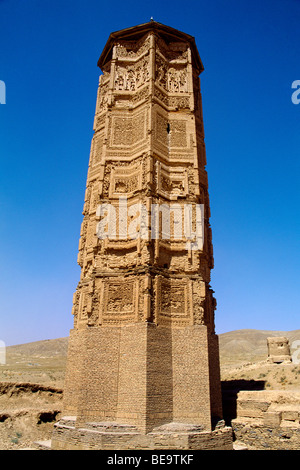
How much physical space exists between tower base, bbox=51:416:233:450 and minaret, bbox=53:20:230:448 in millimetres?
67

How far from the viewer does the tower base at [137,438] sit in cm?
1001

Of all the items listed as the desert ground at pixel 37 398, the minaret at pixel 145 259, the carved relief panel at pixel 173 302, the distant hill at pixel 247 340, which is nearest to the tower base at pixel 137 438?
the minaret at pixel 145 259

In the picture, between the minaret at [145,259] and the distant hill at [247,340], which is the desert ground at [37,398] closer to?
the minaret at [145,259]

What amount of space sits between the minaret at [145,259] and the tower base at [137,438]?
0.07m

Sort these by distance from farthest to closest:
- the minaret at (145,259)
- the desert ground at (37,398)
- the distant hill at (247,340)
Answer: the distant hill at (247,340) → the desert ground at (37,398) → the minaret at (145,259)

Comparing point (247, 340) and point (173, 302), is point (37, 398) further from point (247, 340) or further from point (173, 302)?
point (247, 340)

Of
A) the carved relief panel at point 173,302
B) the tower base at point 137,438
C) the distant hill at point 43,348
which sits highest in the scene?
the carved relief panel at point 173,302

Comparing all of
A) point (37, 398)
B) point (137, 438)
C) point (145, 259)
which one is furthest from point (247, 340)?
point (137, 438)

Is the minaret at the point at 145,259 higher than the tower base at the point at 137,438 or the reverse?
higher

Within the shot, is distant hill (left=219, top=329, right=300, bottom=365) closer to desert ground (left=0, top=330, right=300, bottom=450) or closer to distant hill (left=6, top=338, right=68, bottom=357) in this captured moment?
distant hill (left=6, top=338, right=68, bottom=357)

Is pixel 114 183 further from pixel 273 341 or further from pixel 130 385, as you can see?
pixel 273 341

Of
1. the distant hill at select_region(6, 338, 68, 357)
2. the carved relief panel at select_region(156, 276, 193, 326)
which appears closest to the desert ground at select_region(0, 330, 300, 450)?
the carved relief panel at select_region(156, 276, 193, 326)
